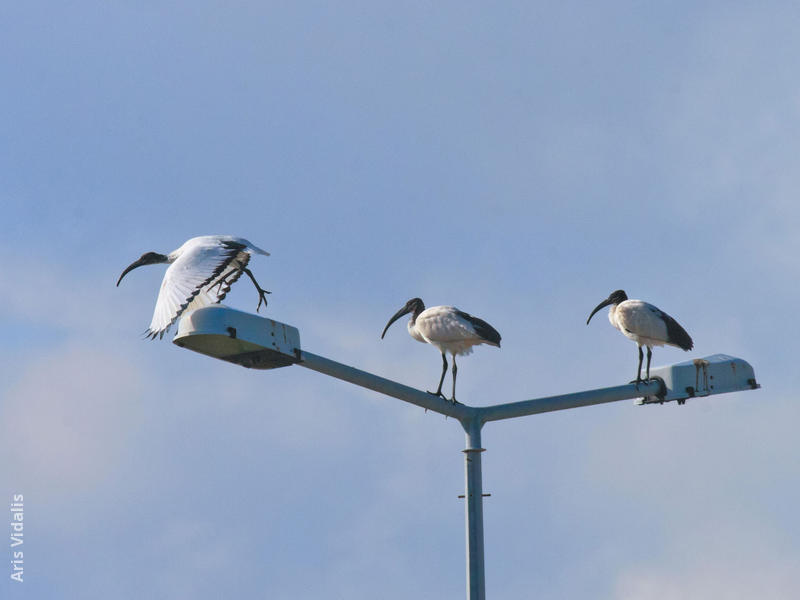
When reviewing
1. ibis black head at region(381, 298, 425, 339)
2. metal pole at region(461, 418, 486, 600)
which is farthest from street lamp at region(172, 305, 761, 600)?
ibis black head at region(381, 298, 425, 339)

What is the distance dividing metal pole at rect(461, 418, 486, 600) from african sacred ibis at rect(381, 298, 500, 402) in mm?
6346

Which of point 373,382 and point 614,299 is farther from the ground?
point 614,299

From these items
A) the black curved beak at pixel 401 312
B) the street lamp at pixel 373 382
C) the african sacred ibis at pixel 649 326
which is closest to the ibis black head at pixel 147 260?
the black curved beak at pixel 401 312

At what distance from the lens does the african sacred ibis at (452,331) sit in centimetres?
1559

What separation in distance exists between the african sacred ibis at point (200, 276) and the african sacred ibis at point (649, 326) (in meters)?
4.79

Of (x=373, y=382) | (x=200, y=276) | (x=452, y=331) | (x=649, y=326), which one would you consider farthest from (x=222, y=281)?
(x=649, y=326)

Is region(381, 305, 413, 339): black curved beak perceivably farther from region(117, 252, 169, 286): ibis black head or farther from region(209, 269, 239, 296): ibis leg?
region(209, 269, 239, 296): ibis leg

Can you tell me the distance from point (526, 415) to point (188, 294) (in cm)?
415

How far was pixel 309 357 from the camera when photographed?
824 cm

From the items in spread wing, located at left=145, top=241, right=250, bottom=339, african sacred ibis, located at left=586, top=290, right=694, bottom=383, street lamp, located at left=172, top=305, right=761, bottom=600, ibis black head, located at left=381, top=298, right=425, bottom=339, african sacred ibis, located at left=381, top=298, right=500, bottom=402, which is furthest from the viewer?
ibis black head, located at left=381, top=298, right=425, bottom=339

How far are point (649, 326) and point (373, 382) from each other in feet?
27.8

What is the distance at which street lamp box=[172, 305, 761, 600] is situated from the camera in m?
8.01

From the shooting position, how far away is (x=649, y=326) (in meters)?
16.3

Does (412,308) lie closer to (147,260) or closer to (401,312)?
(401,312)
